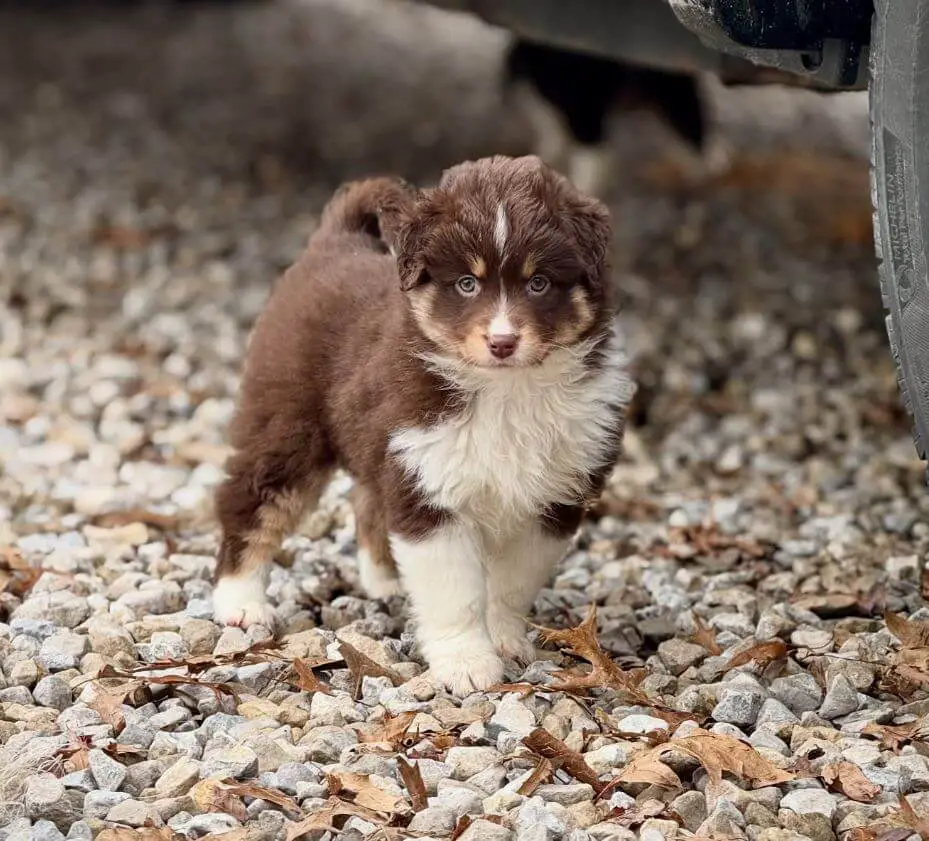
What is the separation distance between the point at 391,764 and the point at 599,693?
626mm

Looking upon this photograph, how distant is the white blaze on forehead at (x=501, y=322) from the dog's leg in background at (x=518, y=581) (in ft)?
2.06

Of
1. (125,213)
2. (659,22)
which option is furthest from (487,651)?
(125,213)

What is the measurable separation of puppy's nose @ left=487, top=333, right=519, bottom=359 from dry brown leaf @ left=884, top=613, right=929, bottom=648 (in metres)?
1.23

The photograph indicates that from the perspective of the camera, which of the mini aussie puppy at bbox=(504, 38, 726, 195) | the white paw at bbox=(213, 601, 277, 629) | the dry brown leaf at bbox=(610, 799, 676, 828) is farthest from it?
the mini aussie puppy at bbox=(504, 38, 726, 195)

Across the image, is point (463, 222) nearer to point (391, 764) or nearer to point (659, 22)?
point (391, 764)

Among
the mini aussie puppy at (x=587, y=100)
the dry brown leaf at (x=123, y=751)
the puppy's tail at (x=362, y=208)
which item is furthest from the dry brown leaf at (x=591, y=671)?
the mini aussie puppy at (x=587, y=100)

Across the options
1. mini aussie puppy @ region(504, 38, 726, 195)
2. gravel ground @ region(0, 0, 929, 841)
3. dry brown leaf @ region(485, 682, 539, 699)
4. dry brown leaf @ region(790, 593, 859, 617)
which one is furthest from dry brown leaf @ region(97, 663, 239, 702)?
mini aussie puppy @ region(504, 38, 726, 195)

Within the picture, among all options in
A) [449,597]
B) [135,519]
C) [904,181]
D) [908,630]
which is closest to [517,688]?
[449,597]

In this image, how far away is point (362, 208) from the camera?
4.33 metres

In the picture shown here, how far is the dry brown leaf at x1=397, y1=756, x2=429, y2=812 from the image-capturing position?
9.85ft

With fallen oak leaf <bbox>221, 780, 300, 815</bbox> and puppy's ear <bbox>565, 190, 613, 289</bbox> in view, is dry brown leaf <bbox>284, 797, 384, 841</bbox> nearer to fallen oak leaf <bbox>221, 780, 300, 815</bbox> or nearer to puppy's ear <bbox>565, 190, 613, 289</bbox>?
fallen oak leaf <bbox>221, 780, 300, 815</bbox>

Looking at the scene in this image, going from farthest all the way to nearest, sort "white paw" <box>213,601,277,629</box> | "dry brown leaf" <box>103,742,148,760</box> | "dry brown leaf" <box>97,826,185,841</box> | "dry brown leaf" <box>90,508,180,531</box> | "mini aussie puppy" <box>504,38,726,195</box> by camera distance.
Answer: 1. "mini aussie puppy" <box>504,38,726,195</box>
2. "dry brown leaf" <box>90,508,180,531</box>
3. "white paw" <box>213,601,277,629</box>
4. "dry brown leaf" <box>103,742,148,760</box>
5. "dry brown leaf" <box>97,826,185,841</box>

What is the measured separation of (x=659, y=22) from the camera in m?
5.53

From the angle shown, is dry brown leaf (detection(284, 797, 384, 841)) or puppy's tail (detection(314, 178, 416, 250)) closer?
dry brown leaf (detection(284, 797, 384, 841))
